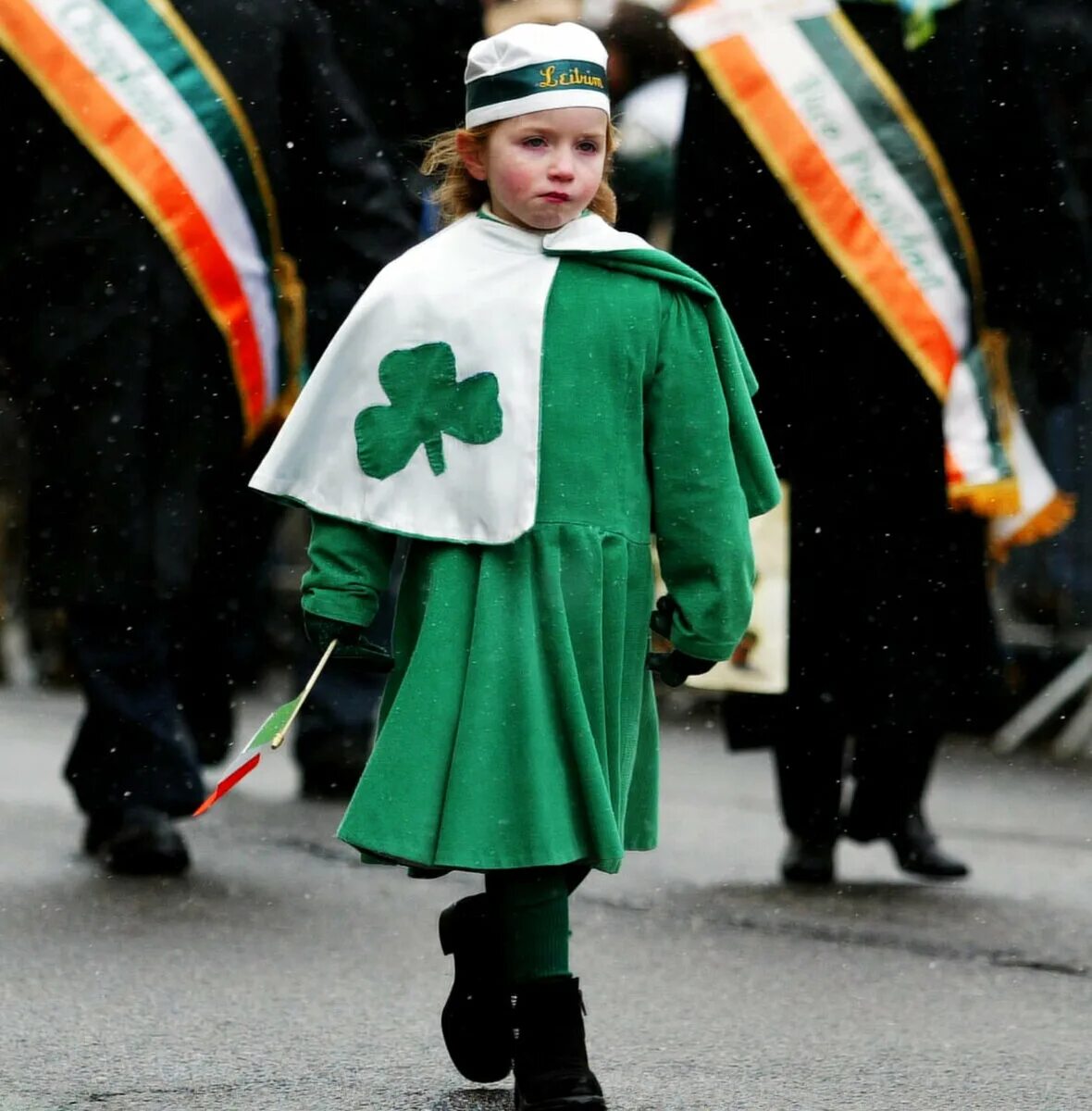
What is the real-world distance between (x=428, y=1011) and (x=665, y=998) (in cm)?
39

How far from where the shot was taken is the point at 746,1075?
3.84 metres

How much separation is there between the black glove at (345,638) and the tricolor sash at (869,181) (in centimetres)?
233

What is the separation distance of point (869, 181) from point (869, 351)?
1.19ft

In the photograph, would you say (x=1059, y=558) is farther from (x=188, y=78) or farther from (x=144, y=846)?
(x=144, y=846)

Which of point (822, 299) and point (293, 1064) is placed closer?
point (293, 1064)

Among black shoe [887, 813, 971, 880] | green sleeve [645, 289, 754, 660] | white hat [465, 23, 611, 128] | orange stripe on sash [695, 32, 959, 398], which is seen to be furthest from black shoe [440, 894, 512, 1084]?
orange stripe on sash [695, 32, 959, 398]

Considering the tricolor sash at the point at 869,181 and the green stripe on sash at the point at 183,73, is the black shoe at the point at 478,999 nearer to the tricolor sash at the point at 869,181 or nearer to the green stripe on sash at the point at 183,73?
the tricolor sash at the point at 869,181

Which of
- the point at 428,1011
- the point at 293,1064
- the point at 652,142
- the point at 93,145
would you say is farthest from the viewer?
the point at 652,142

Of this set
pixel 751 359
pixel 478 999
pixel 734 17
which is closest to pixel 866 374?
pixel 751 359

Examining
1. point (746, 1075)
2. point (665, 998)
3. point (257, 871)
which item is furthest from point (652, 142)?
point (746, 1075)

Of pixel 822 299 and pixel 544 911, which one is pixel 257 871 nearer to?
pixel 822 299

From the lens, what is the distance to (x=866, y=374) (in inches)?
223

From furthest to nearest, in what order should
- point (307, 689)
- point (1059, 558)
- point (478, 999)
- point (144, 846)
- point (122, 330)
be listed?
point (1059, 558) < point (122, 330) < point (144, 846) < point (478, 999) < point (307, 689)

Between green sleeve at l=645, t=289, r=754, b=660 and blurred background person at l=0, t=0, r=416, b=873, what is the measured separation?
2153 mm
